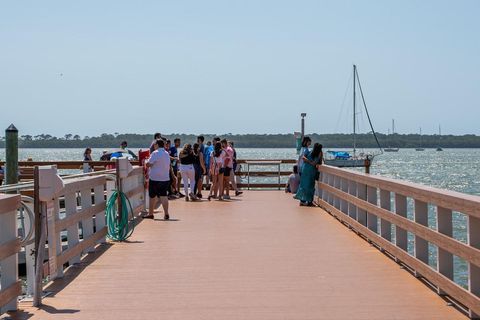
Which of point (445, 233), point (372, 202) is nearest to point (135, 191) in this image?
point (372, 202)

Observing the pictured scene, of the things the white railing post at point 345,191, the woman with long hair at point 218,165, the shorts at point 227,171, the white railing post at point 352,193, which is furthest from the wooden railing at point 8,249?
the shorts at point 227,171

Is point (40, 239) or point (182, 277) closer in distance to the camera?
point (40, 239)

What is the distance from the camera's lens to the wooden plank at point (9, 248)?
6.98 m

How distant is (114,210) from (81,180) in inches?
87.1

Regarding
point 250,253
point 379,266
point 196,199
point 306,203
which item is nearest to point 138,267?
point 250,253

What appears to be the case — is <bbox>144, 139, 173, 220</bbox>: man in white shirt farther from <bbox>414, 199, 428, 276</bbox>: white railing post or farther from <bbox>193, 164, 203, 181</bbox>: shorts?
<bbox>414, 199, 428, 276</bbox>: white railing post

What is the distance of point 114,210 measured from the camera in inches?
505

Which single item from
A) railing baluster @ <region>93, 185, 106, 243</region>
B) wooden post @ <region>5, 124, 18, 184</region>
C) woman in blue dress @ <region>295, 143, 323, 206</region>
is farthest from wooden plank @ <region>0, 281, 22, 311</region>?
woman in blue dress @ <region>295, 143, 323, 206</region>

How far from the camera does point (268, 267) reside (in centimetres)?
1006

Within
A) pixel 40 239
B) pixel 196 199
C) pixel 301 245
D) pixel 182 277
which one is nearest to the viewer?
pixel 40 239

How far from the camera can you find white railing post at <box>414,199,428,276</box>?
8766mm

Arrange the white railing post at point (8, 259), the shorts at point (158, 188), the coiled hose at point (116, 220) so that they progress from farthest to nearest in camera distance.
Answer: the shorts at point (158, 188), the coiled hose at point (116, 220), the white railing post at point (8, 259)

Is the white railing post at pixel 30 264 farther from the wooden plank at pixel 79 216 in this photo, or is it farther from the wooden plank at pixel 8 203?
the wooden plank at pixel 8 203

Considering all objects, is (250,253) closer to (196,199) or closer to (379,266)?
(379,266)
